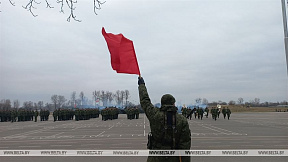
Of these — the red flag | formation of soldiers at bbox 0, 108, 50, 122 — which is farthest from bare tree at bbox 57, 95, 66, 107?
the red flag

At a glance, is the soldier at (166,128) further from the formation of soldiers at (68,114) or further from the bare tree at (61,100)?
the bare tree at (61,100)

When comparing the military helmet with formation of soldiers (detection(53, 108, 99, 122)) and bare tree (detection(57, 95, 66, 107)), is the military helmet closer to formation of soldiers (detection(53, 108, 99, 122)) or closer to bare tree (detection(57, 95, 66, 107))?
formation of soldiers (detection(53, 108, 99, 122))

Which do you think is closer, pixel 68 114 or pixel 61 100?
pixel 68 114

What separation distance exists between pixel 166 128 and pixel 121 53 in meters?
1.58

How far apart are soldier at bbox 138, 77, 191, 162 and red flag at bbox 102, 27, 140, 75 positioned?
0.76 m

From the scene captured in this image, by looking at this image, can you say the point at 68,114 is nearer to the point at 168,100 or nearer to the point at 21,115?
the point at 21,115

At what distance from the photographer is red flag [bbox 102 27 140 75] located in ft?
13.3

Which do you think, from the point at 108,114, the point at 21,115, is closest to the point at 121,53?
the point at 108,114

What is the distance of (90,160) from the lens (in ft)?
27.1

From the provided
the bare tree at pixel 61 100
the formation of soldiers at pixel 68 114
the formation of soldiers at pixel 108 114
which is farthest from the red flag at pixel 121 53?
the bare tree at pixel 61 100

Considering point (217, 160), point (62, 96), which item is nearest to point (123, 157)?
point (217, 160)

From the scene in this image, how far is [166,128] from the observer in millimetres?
3188

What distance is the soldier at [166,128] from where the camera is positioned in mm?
3234

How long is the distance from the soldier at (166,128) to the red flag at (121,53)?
76 cm
